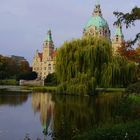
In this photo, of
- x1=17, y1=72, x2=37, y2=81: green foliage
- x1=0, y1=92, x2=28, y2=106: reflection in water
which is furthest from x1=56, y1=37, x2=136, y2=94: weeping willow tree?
x1=17, y1=72, x2=37, y2=81: green foliage

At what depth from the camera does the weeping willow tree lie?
111 feet

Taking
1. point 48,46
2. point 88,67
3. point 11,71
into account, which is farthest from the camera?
point 48,46

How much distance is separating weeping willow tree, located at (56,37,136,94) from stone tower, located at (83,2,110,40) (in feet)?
227

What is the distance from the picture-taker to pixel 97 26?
10850cm

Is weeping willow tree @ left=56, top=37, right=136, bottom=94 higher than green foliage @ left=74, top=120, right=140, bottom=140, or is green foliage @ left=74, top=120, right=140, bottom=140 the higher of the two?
weeping willow tree @ left=56, top=37, right=136, bottom=94

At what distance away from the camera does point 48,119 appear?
17203 mm

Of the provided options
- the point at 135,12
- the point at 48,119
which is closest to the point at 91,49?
the point at 48,119

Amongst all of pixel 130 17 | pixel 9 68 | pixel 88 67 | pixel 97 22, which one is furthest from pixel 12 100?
pixel 97 22

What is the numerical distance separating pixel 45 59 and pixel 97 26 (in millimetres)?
22733

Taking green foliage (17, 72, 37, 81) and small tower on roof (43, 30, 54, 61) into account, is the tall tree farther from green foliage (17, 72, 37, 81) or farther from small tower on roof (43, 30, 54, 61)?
small tower on roof (43, 30, 54, 61)

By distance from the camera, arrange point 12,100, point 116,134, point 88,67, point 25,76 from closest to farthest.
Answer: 1. point 116,134
2. point 12,100
3. point 88,67
4. point 25,76

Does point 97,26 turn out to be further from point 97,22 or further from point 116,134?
point 116,134

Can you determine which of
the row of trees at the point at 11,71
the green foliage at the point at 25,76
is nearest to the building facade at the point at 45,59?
the row of trees at the point at 11,71

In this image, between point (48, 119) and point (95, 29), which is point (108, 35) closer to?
point (95, 29)
